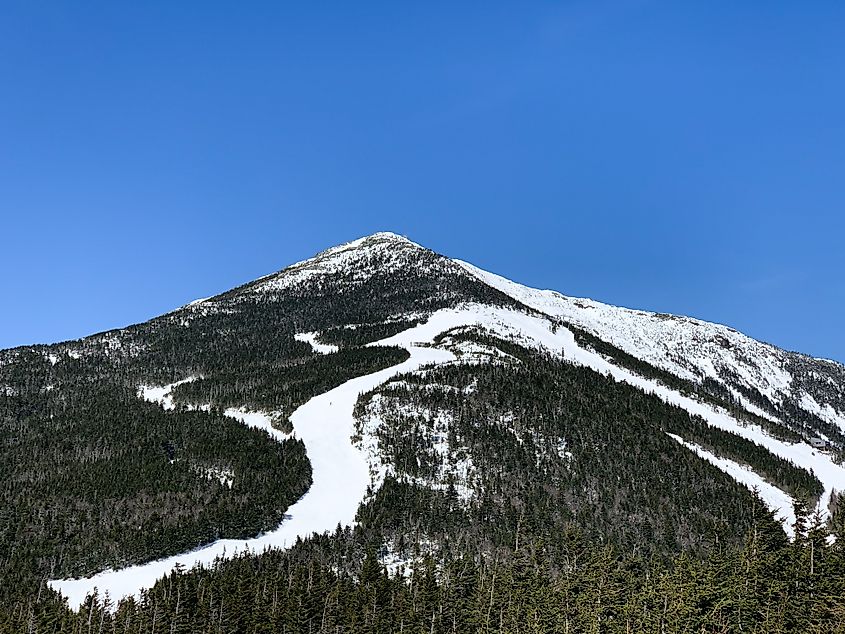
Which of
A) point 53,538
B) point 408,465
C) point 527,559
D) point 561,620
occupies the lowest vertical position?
point 561,620

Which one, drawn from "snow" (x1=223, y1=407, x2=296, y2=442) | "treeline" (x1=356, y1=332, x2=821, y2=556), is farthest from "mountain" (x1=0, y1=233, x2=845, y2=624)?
"snow" (x1=223, y1=407, x2=296, y2=442)

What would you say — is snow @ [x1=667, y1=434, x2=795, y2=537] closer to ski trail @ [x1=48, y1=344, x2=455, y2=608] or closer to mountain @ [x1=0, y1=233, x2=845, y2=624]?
mountain @ [x1=0, y1=233, x2=845, y2=624]

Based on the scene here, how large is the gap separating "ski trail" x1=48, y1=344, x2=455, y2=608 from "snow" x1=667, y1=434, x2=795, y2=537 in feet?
299

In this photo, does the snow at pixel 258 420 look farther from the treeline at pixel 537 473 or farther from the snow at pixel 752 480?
the snow at pixel 752 480

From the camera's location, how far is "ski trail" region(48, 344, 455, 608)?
116m

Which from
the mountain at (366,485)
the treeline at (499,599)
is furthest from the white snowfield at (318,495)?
the treeline at (499,599)

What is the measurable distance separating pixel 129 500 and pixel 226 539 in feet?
74.5

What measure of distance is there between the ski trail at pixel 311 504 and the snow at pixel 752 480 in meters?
91.1

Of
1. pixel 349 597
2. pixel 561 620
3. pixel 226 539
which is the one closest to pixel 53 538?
pixel 226 539

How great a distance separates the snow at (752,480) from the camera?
562ft

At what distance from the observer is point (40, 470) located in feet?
504

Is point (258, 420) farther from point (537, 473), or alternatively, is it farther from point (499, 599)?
point (499, 599)

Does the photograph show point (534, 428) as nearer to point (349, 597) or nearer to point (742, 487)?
point (742, 487)

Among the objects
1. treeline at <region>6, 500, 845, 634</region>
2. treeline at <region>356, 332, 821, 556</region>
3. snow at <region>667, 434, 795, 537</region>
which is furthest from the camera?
snow at <region>667, 434, 795, 537</region>
